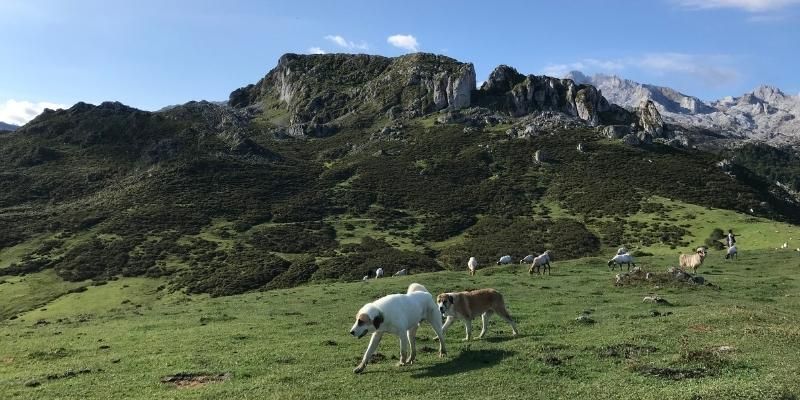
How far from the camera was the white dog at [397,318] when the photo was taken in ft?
50.9

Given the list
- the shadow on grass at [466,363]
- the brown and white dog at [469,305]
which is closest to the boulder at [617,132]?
the brown and white dog at [469,305]

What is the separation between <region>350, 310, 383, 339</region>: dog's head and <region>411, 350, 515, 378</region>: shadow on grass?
181cm

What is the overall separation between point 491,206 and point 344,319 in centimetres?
8998

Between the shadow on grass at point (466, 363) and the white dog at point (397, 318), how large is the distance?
0.88 m

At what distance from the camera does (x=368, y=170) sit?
145000 mm

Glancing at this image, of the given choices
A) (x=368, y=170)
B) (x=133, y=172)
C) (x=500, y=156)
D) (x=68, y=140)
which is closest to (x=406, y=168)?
(x=368, y=170)

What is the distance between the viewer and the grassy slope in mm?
13750

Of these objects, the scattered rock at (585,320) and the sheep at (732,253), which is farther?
the sheep at (732,253)

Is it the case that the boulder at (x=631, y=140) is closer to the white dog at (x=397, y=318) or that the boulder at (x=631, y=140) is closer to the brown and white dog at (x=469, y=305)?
the brown and white dog at (x=469, y=305)

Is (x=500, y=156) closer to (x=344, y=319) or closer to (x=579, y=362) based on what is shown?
(x=344, y=319)

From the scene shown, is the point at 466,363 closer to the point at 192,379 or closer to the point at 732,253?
the point at 192,379

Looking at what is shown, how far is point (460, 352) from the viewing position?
17.9 metres

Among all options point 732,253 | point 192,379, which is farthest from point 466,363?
point 732,253

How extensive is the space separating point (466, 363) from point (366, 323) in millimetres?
3519
